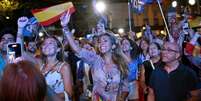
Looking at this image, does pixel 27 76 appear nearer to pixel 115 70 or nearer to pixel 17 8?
pixel 115 70

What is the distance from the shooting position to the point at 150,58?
9.33 meters

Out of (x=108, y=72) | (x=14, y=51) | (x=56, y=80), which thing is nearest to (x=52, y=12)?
(x=108, y=72)

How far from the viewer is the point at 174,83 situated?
6.38 meters

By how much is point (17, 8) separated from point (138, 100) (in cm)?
1771

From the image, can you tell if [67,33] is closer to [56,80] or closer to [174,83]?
[56,80]

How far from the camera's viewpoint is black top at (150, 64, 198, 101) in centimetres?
633

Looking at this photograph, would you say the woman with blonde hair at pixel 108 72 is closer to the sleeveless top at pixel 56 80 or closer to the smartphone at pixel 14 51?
the sleeveless top at pixel 56 80

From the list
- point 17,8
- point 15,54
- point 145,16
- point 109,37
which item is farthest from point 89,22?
point 15,54

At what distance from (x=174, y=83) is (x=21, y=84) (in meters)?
3.74

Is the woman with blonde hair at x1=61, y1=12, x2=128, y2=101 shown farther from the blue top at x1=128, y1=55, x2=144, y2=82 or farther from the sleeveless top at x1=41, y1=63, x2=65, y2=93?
the blue top at x1=128, y1=55, x2=144, y2=82

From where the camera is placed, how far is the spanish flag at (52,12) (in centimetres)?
847

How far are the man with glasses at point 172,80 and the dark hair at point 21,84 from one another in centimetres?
360

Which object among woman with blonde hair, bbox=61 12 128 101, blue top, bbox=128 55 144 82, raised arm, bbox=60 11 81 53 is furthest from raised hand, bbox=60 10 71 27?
blue top, bbox=128 55 144 82

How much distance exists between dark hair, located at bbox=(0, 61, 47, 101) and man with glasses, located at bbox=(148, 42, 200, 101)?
360 cm
